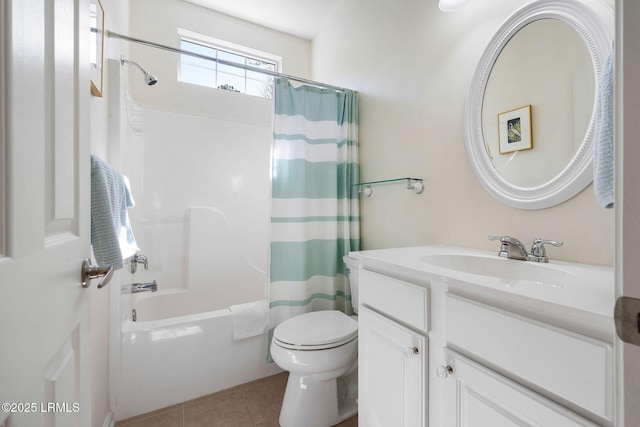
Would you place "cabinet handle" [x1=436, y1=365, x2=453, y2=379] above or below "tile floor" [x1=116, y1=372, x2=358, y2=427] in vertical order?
above

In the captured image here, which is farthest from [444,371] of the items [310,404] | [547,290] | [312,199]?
[312,199]

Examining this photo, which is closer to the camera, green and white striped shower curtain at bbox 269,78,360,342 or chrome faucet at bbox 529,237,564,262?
chrome faucet at bbox 529,237,564,262

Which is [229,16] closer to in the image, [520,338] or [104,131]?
[104,131]

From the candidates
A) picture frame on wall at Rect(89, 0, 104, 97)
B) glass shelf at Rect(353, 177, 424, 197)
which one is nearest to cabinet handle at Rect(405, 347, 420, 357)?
glass shelf at Rect(353, 177, 424, 197)

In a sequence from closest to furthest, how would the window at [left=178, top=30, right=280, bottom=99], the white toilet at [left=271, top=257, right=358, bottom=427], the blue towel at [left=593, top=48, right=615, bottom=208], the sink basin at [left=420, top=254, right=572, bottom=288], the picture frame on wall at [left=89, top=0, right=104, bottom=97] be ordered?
the blue towel at [left=593, top=48, right=615, bottom=208] → the sink basin at [left=420, top=254, right=572, bottom=288] → the picture frame on wall at [left=89, top=0, right=104, bottom=97] → the white toilet at [left=271, top=257, right=358, bottom=427] → the window at [left=178, top=30, right=280, bottom=99]

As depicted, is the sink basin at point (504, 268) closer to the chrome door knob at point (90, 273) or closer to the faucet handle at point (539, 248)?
the faucet handle at point (539, 248)

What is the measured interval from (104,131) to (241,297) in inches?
65.3

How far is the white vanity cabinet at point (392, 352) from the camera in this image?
2.70ft

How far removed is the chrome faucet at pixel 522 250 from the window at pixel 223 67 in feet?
6.72

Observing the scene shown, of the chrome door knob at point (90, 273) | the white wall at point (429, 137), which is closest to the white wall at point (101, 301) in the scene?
the chrome door knob at point (90, 273)

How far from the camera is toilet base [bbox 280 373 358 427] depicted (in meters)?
1.32

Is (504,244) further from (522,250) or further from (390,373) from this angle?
(390,373)

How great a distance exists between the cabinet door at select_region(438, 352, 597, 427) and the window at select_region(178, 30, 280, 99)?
2289 millimetres

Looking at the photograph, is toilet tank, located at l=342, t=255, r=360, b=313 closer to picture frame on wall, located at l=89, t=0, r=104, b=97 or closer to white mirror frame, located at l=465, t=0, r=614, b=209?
white mirror frame, located at l=465, t=0, r=614, b=209
